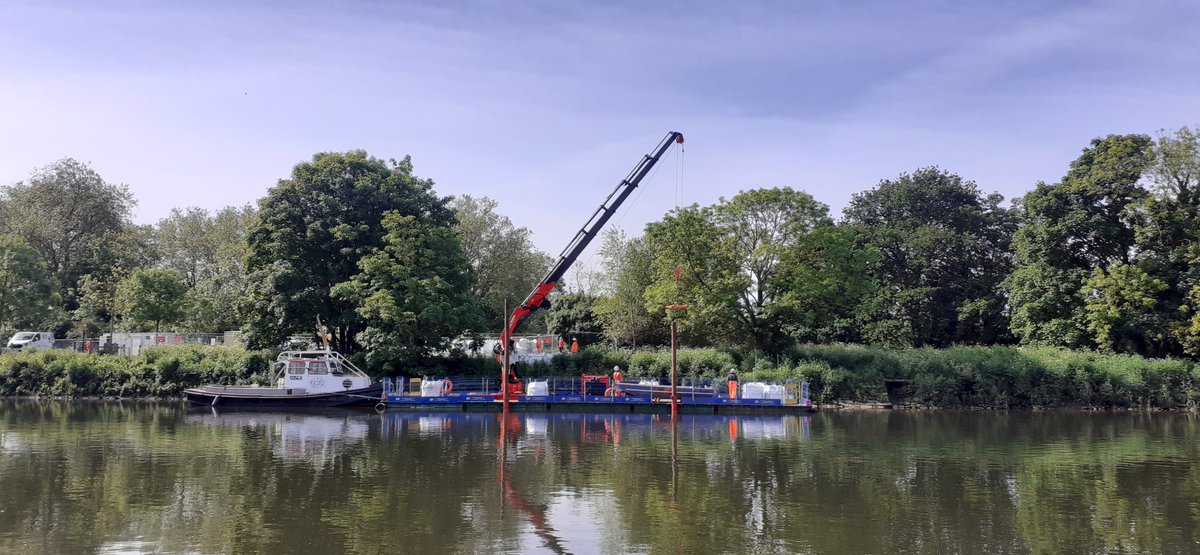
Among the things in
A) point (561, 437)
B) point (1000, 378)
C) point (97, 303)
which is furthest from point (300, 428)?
point (97, 303)

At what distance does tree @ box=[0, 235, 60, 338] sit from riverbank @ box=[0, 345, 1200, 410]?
1060 centimetres

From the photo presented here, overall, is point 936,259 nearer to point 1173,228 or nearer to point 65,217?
point 1173,228

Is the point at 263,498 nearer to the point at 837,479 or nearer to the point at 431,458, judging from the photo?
the point at 431,458

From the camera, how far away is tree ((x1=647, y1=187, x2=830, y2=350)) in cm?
4738

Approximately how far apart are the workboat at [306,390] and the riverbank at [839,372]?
4461mm

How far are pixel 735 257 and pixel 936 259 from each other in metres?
24.0

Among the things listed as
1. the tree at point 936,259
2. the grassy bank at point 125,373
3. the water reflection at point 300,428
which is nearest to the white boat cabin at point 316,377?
the water reflection at point 300,428

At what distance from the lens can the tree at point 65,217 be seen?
6912cm

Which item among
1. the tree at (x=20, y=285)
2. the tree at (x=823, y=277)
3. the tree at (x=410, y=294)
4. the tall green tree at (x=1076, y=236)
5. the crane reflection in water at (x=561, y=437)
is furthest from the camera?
the tree at (x=20, y=285)

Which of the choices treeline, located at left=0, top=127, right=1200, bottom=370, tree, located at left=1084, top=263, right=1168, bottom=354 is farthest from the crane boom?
tree, located at left=1084, top=263, right=1168, bottom=354

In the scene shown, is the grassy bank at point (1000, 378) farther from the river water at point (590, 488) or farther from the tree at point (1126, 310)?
the river water at point (590, 488)

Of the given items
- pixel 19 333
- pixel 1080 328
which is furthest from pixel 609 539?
pixel 19 333

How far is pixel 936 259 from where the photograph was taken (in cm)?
6462

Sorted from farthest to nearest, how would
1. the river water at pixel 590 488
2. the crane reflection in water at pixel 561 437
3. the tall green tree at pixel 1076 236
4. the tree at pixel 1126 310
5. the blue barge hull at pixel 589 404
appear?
the tall green tree at pixel 1076 236 < the tree at pixel 1126 310 < the blue barge hull at pixel 589 404 < the crane reflection in water at pixel 561 437 < the river water at pixel 590 488
